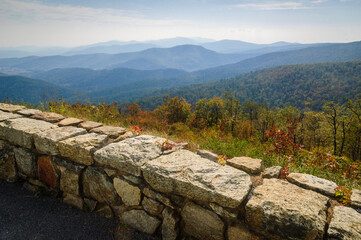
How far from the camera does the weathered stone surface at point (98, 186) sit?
3172mm

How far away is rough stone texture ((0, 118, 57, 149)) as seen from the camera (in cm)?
367

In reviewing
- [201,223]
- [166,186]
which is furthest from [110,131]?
[201,223]

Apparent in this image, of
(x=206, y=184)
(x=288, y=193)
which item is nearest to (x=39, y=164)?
(x=206, y=184)

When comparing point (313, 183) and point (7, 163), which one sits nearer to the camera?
point (313, 183)

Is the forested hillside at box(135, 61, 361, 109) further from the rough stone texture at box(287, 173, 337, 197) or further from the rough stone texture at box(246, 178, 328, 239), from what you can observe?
the rough stone texture at box(246, 178, 328, 239)

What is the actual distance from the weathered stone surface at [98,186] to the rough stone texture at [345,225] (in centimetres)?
276

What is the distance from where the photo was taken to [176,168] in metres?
2.76

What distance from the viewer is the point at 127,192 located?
3.01m

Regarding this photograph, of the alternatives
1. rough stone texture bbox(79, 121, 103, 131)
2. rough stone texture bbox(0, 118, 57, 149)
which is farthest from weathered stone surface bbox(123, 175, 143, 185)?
rough stone texture bbox(0, 118, 57, 149)

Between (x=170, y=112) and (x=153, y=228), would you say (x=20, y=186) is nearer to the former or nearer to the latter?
(x=153, y=228)

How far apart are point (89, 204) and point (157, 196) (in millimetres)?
1471

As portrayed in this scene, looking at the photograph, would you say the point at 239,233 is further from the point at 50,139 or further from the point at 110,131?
the point at 50,139

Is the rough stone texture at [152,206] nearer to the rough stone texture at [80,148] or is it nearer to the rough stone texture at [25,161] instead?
the rough stone texture at [80,148]

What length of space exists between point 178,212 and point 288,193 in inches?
54.6
